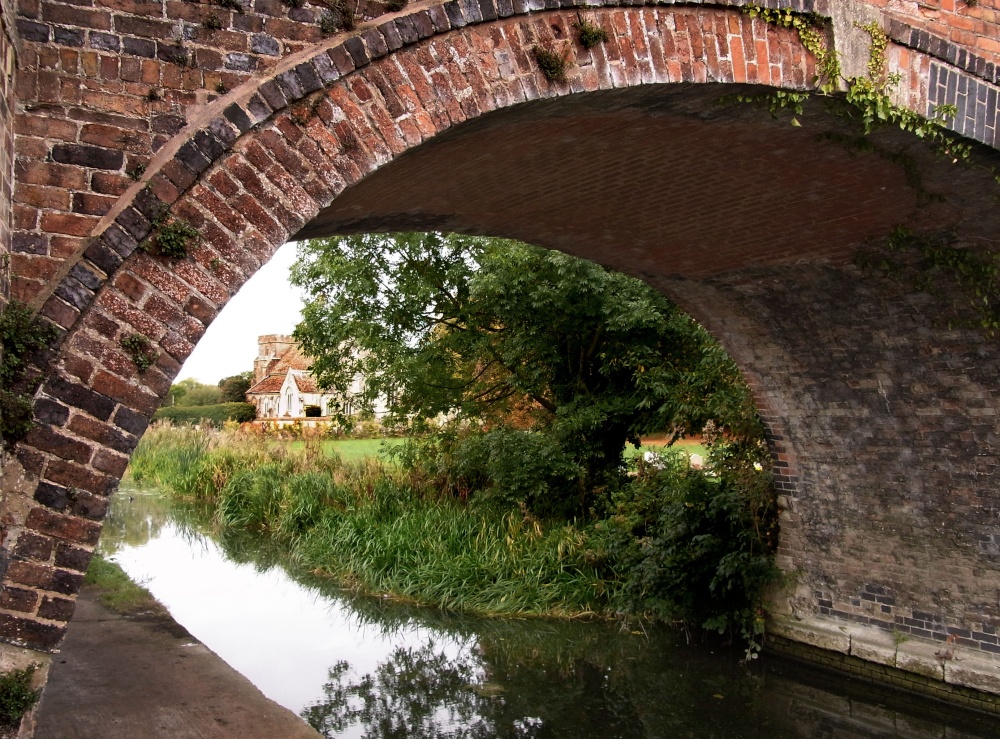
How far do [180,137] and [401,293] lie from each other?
31.4 feet

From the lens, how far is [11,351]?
10.3 feet

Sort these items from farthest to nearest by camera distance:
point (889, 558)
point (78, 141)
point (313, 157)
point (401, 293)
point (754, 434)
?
point (401, 293) < point (754, 434) < point (889, 558) < point (313, 157) < point (78, 141)

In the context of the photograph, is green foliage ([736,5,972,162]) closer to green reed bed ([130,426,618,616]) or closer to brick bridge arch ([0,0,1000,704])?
brick bridge arch ([0,0,1000,704])

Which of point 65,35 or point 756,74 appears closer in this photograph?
point 65,35

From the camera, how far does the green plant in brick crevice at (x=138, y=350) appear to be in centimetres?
329

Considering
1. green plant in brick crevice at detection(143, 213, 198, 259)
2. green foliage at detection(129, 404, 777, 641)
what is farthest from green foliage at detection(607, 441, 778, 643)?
green plant in brick crevice at detection(143, 213, 198, 259)

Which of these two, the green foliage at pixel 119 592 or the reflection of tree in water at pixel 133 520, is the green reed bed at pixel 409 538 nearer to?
the reflection of tree in water at pixel 133 520

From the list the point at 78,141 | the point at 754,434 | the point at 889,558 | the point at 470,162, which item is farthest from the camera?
the point at 754,434

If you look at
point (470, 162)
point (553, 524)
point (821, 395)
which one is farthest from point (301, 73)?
point (553, 524)

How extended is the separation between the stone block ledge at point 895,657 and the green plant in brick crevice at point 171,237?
7081 mm

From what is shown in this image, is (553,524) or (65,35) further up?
(65,35)

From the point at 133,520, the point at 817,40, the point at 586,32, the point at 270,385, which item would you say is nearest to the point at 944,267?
the point at 817,40

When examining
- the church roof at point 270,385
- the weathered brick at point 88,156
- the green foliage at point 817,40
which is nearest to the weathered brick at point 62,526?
the weathered brick at point 88,156

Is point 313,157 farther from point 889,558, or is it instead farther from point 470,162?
point 889,558
